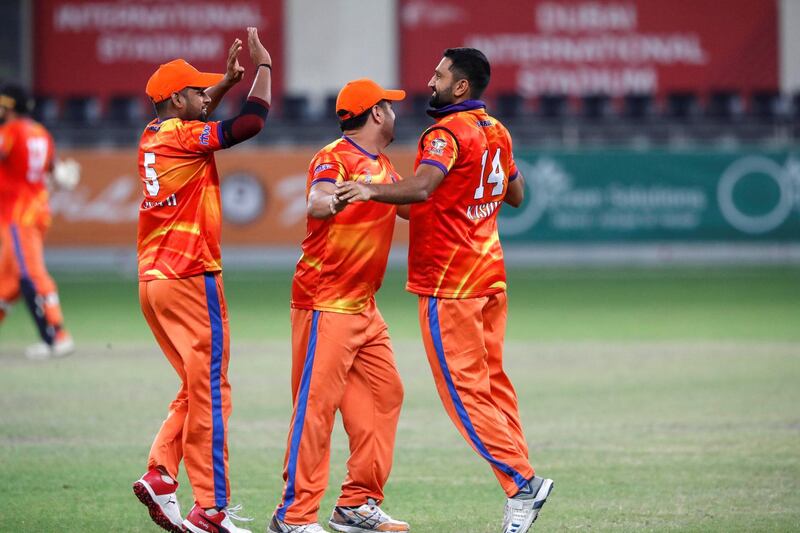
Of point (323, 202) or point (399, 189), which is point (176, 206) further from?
point (399, 189)

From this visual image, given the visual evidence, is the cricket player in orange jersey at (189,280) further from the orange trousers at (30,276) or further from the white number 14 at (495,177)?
the orange trousers at (30,276)

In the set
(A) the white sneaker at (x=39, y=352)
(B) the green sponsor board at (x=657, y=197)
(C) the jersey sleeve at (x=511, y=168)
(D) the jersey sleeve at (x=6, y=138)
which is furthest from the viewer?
(B) the green sponsor board at (x=657, y=197)

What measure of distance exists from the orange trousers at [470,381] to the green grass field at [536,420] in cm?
46

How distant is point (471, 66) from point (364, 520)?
7.31 feet

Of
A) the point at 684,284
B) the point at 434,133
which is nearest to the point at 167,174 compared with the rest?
the point at 434,133

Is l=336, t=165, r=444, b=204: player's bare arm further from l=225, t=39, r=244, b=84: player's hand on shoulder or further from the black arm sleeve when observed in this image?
l=225, t=39, r=244, b=84: player's hand on shoulder

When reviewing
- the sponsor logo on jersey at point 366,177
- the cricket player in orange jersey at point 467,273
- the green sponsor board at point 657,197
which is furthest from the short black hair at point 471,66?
the green sponsor board at point 657,197

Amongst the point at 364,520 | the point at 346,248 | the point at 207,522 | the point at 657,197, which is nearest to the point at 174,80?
the point at 346,248

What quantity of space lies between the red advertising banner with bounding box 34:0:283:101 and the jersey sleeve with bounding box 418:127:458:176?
69.6ft

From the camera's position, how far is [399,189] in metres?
5.73

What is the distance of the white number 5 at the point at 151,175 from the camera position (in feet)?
20.1

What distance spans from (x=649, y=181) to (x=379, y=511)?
52.2ft

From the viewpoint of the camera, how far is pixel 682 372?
11.2 meters

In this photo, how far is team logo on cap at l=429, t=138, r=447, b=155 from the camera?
5988 millimetres
